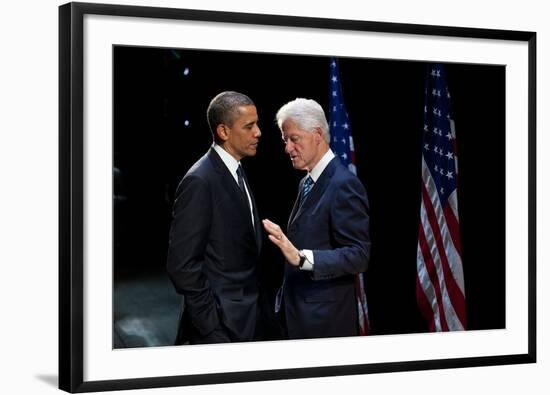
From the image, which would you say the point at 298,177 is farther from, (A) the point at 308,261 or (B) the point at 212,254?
(B) the point at 212,254

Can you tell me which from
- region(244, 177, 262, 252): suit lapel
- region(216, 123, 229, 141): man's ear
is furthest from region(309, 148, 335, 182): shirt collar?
region(216, 123, 229, 141): man's ear

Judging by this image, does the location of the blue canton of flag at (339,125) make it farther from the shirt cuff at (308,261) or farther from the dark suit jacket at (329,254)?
the shirt cuff at (308,261)

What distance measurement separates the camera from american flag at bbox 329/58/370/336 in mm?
6309

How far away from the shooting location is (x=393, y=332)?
21.4ft

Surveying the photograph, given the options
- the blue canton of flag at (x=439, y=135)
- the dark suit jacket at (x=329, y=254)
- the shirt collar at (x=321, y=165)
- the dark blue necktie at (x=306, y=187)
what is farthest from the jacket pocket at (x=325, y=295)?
the blue canton of flag at (x=439, y=135)

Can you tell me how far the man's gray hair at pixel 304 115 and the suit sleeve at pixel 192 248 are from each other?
2.05ft

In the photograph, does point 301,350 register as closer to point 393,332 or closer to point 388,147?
point 393,332

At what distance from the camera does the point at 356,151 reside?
6.40 m

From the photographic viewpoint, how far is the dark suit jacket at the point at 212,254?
5.92m

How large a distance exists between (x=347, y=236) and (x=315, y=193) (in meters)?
0.31

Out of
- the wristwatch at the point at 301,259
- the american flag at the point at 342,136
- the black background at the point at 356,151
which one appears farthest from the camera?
the american flag at the point at 342,136

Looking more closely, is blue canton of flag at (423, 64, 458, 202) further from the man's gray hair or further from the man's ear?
the man's ear

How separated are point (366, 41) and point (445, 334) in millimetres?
1800

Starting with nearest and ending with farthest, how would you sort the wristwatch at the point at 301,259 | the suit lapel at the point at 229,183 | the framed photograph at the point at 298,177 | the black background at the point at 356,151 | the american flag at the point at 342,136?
the framed photograph at the point at 298,177 → the black background at the point at 356,151 → the suit lapel at the point at 229,183 → the wristwatch at the point at 301,259 → the american flag at the point at 342,136
